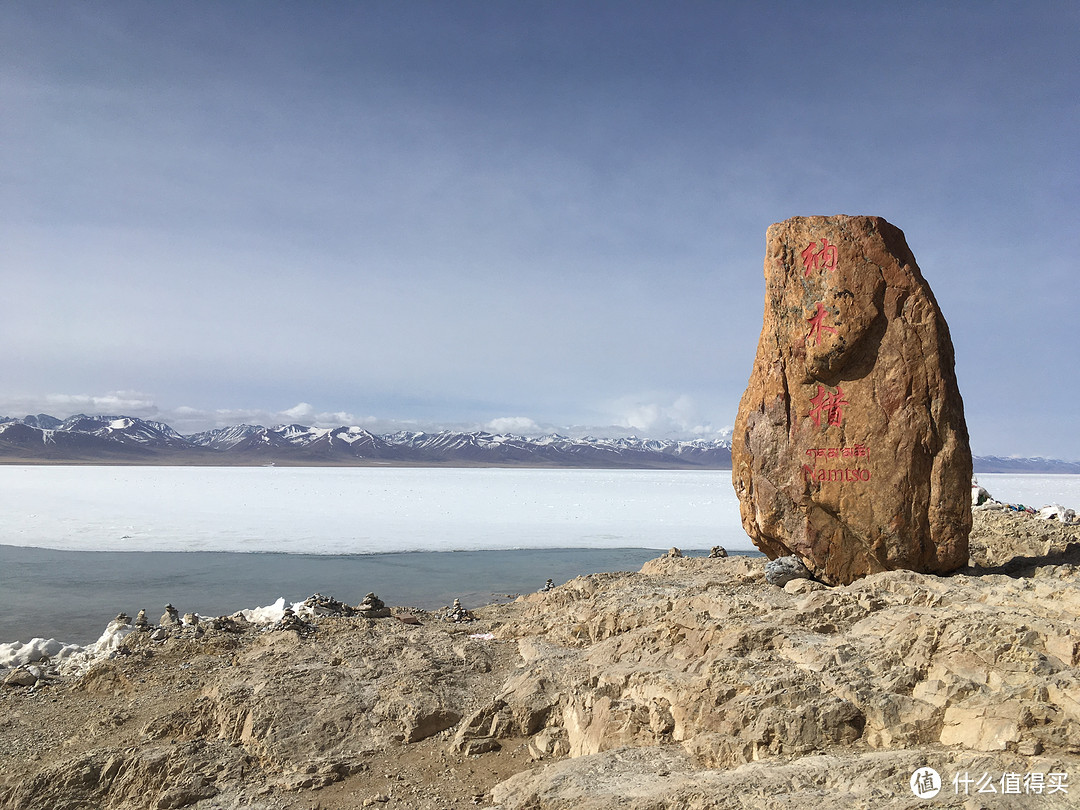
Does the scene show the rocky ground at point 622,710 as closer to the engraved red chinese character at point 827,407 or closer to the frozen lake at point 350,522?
the engraved red chinese character at point 827,407

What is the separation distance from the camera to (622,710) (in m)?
4.01

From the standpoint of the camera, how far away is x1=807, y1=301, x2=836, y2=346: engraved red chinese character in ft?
20.7

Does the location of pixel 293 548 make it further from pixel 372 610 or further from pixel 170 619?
pixel 372 610

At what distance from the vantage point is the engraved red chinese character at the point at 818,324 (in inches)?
249

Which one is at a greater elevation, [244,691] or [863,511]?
[863,511]

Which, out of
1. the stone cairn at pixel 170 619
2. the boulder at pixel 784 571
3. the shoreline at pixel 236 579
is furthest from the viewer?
the shoreline at pixel 236 579

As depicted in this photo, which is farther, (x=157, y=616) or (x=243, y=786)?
(x=157, y=616)

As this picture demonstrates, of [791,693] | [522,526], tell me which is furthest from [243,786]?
[522,526]

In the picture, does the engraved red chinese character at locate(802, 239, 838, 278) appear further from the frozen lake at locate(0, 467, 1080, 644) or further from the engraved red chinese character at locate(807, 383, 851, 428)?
the frozen lake at locate(0, 467, 1080, 644)

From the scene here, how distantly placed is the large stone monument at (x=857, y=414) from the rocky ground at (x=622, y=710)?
25.7 inches

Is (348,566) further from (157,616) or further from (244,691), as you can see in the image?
(244,691)

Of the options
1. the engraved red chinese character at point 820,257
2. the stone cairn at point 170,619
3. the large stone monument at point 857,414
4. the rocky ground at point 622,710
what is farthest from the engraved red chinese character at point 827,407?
the stone cairn at point 170,619

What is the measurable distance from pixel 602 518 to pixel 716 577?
1454cm

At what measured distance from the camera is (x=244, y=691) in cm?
494
